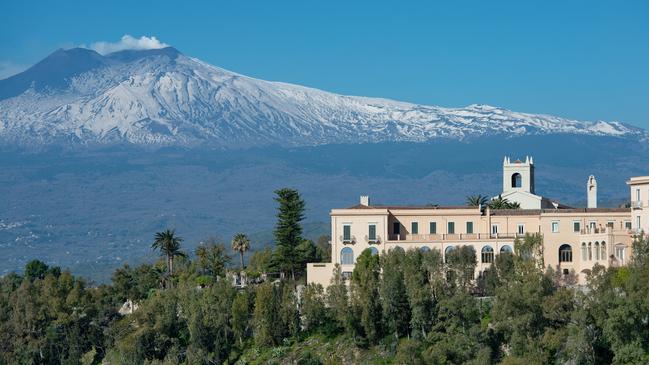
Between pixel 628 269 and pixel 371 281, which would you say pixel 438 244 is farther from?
pixel 628 269

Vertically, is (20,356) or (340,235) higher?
(340,235)

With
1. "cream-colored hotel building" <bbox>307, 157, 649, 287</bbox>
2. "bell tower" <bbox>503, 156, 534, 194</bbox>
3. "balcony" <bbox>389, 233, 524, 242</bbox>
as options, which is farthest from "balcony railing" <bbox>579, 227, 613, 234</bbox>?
"bell tower" <bbox>503, 156, 534, 194</bbox>

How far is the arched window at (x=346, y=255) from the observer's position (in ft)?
285

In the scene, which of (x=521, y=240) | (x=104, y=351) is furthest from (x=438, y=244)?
(x=104, y=351)

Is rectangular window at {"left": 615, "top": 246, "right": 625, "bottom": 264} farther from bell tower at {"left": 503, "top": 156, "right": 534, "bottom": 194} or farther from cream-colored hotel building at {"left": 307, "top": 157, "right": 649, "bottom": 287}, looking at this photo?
bell tower at {"left": 503, "top": 156, "right": 534, "bottom": 194}

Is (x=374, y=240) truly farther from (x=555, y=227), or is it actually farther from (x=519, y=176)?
(x=519, y=176)

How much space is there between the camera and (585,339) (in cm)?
7094

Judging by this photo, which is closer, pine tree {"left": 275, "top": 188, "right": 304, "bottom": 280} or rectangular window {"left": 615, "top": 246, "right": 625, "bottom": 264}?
rectangular window {"left": 615, "top": 246, "right": 625, "bottom": 264}

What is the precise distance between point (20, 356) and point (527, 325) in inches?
1405

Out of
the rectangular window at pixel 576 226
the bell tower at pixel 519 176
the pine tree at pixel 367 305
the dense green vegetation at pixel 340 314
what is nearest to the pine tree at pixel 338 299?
the dense green vegetation at pixel 340 314

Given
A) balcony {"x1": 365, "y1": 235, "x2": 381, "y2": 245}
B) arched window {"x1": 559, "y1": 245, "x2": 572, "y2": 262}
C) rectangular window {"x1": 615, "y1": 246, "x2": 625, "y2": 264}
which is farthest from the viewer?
balcony {"x1": 365, "y1": 235, "x2": 381, "y2": 245}

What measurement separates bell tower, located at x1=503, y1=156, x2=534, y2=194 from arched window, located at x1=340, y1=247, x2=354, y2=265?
17.9 metres

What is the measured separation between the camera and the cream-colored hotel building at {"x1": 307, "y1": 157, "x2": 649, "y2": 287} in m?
83.2

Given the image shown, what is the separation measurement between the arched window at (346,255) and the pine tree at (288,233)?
6309mm
